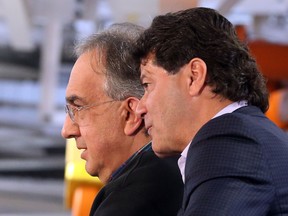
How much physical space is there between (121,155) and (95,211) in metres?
0.18

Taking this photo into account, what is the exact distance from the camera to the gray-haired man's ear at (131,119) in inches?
71.8

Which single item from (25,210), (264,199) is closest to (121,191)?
(264,199)

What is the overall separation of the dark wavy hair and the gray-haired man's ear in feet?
1.06

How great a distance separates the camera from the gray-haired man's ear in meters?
1.82

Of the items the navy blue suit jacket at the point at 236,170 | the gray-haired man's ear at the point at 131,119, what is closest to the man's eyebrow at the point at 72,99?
the gray-haired man's ear at the point at 131,119

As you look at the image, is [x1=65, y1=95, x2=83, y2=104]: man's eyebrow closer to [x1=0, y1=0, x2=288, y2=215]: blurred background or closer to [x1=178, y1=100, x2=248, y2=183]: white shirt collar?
[x1=178, y1=100, x2=248, y2=183]: white shirt collar

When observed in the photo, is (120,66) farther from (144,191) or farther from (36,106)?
(36,106)

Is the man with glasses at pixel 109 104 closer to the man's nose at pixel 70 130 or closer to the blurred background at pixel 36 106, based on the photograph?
the man's nose at pixel 70 130

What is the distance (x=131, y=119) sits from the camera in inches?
72.3

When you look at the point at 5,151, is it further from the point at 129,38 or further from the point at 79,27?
the point at 129,38

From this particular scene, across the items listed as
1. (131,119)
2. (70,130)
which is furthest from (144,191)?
(70,130)

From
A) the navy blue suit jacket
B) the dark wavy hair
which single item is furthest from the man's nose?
the navy blue suit jacket

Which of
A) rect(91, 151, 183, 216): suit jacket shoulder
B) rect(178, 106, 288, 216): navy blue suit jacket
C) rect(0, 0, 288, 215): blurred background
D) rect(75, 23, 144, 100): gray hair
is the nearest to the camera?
rect(178, 106, 288, 216): navy blue suit jacket

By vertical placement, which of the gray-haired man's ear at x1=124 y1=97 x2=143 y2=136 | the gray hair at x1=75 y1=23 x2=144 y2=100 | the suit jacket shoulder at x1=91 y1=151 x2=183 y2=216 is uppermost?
the gray hair at x1=75 y1=23 x2=144 y2=100
